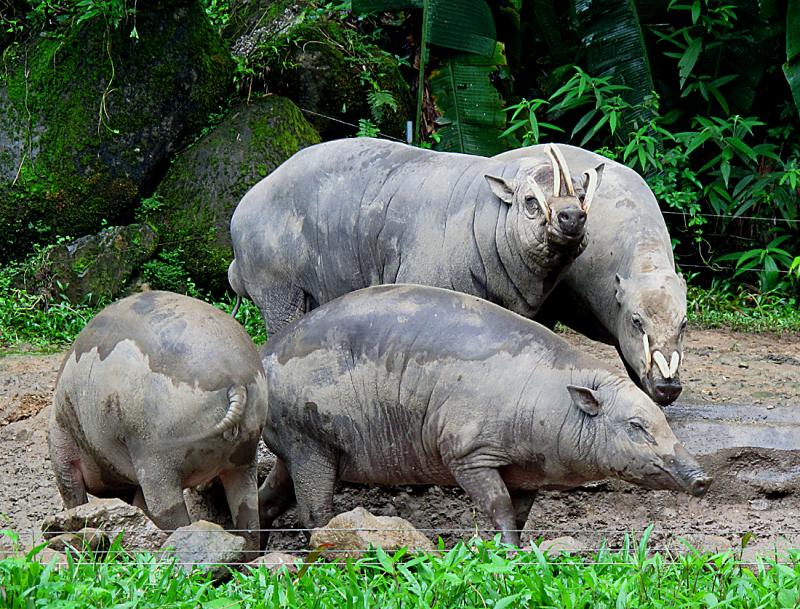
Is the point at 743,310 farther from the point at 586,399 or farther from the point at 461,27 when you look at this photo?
the point at 586,399

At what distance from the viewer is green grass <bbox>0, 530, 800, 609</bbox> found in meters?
4.03

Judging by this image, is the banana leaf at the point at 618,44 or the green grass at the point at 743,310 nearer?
the green grass at the point at 743,310

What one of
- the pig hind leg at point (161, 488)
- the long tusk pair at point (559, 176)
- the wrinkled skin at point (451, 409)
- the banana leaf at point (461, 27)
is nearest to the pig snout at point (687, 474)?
the wrinkled skin at point (451, 409)

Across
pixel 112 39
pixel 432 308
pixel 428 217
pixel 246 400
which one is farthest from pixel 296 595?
pixel 112 39

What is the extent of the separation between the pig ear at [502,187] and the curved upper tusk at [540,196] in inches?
5.5

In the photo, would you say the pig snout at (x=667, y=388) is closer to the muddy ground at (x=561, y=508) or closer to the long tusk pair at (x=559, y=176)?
the muddy ground at (x=561, y=508)

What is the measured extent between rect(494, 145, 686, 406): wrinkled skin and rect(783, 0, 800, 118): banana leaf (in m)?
3.52

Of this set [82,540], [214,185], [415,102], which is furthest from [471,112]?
Result: [82,540]

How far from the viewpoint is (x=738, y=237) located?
1076 centimetres

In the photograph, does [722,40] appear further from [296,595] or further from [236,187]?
[296,595]

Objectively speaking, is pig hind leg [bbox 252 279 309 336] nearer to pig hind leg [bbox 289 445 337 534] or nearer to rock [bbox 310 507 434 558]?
pig hind leg [bbox 289 445 337 534]

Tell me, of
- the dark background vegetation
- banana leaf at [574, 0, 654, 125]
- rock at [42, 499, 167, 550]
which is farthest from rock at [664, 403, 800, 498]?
banana leaf at [574, 0, 654, 125]

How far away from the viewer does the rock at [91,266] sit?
912 centimetres

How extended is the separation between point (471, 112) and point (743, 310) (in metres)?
2.71
